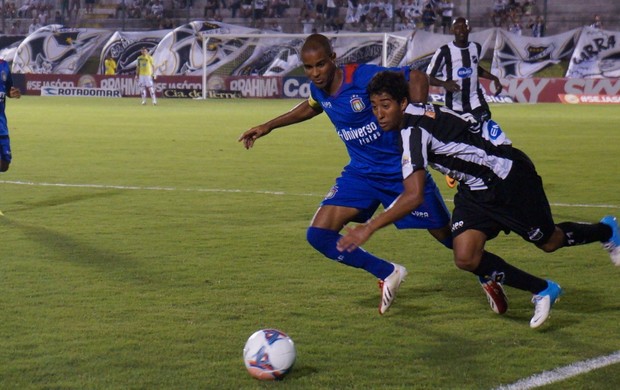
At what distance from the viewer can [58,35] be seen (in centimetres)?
4456

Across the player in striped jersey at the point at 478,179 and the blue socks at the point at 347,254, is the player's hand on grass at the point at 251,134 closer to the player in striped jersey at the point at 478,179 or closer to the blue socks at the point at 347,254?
the blue socks at the point at 347,254

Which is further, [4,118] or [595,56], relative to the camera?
[595,56]

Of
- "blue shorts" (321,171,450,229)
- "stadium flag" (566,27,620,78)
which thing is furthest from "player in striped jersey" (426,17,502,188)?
"stadium flag" (566,27,620,78)

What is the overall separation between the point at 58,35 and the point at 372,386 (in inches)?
1666

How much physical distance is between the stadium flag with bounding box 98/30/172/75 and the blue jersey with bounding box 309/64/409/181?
36830mm

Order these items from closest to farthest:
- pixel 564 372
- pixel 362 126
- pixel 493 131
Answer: pixel 564 372
pixel 493 131
pixel 362 126

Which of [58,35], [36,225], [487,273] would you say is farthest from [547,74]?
[487,273]

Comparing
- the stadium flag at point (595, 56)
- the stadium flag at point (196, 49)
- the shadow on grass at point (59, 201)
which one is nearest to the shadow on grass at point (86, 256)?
the shadow on grass at point (59, 201)

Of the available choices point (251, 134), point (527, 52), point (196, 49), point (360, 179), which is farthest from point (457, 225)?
point (196, 49)

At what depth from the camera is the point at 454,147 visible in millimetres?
5516

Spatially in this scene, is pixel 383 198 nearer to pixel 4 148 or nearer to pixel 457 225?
pixel 457 225

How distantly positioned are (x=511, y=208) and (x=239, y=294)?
72.8 inches

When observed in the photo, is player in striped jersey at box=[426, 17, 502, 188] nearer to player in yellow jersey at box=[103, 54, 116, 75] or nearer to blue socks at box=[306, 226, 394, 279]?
blue socks at box=[306, 226, 394, 279]

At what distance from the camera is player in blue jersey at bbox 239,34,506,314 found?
6246 millimetres
